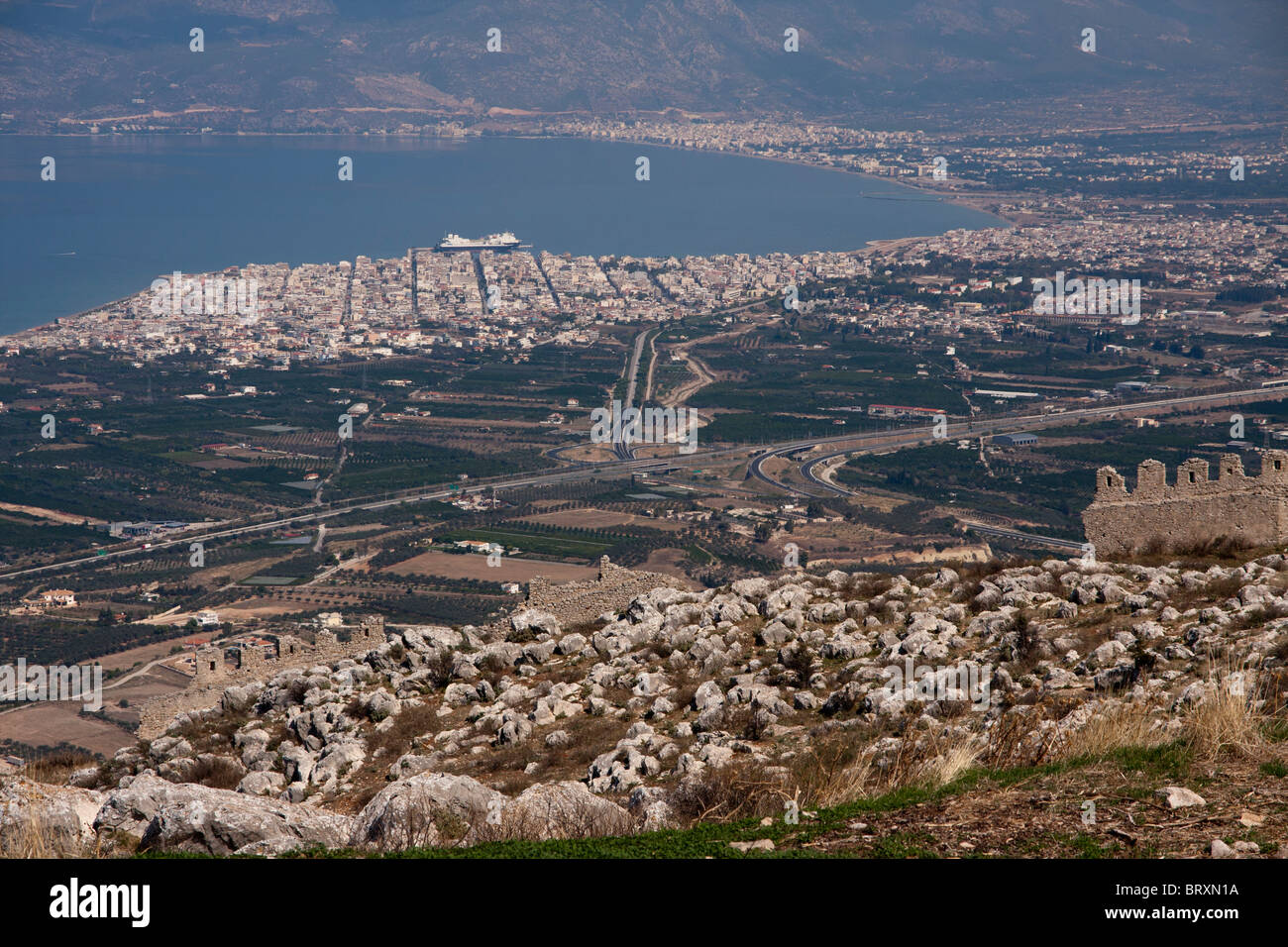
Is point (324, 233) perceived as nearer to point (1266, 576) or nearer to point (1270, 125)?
point (1270, 125)

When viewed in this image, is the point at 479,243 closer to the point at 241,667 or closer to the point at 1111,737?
the point at 241,667

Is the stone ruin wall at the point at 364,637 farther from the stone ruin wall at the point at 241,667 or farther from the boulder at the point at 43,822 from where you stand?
the boulder at the point at 43,822

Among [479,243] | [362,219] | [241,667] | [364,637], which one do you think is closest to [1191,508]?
[364,637]

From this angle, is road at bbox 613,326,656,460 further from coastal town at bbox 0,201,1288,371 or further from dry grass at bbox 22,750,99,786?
dry grass at bbox 22,750,99,786

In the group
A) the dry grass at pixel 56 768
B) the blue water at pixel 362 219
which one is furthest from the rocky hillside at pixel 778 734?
the blue water at pixel 362 219

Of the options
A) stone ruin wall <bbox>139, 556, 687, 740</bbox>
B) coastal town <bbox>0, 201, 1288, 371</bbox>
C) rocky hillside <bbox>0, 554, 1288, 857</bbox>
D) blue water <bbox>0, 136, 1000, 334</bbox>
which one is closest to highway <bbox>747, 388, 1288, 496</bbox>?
coastal town <bbox>0, 201, 1288, 371</bbox>
